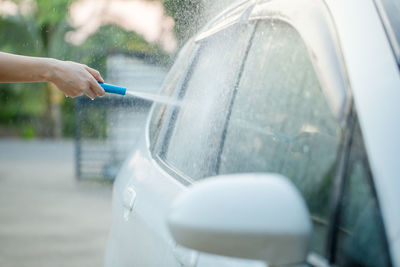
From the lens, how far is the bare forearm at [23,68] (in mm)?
2025

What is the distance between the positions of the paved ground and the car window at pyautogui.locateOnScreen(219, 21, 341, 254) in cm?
489

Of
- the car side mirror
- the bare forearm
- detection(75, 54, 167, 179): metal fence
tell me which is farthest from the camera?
detection(75, 54, 167, 179): metal fence

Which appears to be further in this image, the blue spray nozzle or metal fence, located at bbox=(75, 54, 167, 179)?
metal fence, located at bbox=(75, 54, 167, 179)

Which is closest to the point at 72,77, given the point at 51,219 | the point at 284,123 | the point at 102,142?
the point at 284,123

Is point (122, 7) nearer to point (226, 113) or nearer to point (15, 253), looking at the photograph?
point (226, 113)

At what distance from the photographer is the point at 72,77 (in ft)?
6.77

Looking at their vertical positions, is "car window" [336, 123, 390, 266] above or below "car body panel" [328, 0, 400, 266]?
below

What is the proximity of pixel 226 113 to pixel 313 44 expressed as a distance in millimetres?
487

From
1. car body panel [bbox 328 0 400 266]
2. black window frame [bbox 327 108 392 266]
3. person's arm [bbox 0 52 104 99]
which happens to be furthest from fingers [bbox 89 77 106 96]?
black window frame [bbox 327 108 392 266]

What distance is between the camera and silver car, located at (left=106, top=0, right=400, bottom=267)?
0.93 meters

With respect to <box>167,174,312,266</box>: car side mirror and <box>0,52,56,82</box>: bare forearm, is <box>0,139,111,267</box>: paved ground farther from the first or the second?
<box>167,174,312,266</box>: car side mirror

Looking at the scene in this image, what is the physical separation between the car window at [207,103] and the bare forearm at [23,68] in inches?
21.4

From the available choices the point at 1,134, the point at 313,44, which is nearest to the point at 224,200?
the point at 313,44

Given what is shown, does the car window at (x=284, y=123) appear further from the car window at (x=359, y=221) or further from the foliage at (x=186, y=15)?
the foliage at (x=186, y=15)
